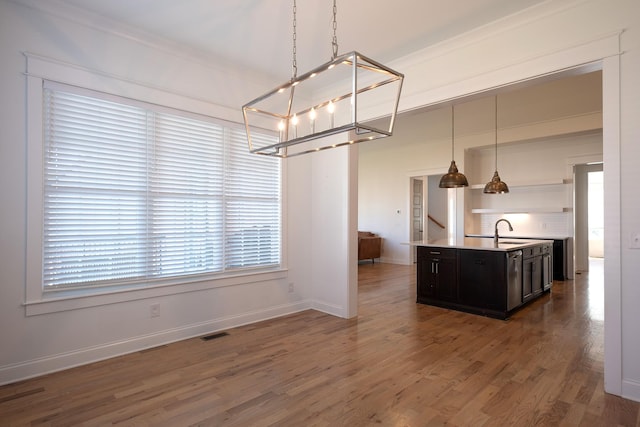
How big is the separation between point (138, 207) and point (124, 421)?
1836 mm

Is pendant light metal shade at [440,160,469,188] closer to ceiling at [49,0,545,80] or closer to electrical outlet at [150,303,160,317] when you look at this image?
ceiling at [49,0,545,80]

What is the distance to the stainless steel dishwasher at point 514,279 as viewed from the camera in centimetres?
429

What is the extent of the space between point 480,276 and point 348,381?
2.61 m

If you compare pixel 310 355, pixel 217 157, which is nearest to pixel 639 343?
pixel 310 355

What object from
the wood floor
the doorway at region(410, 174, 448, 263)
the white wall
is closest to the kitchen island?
the wood floor

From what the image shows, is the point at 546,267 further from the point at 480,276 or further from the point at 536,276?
the point at 480,276

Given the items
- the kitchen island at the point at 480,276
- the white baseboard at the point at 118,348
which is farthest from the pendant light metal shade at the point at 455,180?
the white baseboard at the point at 118,348

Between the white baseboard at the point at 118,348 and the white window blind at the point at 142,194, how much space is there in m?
0.56

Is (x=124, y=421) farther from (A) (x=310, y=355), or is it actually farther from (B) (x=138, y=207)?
(B) (x=138, y=207)

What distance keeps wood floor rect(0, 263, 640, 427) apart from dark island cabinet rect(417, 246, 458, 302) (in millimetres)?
747

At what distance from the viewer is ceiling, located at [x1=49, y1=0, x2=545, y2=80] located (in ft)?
9.20

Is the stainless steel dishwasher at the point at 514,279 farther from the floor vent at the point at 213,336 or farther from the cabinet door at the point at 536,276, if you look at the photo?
the floor vent at the point at 213,336

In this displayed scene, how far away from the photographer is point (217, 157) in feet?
12.7

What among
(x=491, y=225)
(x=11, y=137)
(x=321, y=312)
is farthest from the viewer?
(x=491, y=225)
